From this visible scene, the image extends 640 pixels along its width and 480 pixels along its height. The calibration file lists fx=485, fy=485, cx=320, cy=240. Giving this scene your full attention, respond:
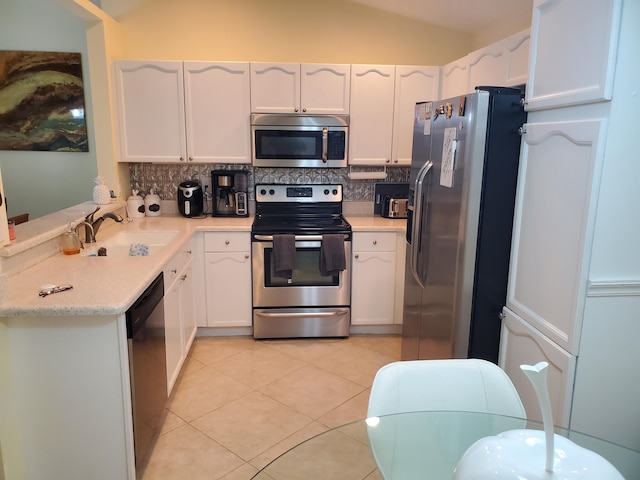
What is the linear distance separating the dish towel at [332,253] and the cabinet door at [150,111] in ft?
4.20

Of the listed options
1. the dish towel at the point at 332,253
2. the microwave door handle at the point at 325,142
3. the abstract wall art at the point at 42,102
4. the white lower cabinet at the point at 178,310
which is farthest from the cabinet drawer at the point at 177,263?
the abstract wall art at the point at 42,102

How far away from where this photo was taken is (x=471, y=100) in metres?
2.17

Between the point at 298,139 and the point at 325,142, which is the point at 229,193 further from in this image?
the point at 325,142

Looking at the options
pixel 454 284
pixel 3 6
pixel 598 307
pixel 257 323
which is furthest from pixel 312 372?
pixel 3 6

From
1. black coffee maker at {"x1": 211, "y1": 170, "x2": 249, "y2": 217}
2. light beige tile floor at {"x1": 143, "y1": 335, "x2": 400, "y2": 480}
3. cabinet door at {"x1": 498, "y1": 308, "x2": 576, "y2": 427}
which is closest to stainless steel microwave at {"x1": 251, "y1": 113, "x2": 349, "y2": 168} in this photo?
black coffee maker at {"x1": 211, "y1": 170, "x2": 249, "y2": 217}

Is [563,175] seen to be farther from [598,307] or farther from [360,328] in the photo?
[360,328]

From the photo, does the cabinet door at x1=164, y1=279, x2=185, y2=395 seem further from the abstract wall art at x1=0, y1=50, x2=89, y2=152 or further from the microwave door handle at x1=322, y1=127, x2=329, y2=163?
the abstract wall art at x1=0, y1=50, x2=89, y2=152

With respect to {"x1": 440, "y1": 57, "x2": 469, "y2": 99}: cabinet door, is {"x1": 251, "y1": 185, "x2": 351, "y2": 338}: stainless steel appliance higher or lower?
lower

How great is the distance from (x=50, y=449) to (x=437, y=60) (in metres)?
3.75

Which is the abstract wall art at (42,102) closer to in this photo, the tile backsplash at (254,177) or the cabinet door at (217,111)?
the tile backsplash at (254,177)

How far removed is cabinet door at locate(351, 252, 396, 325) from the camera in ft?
12.1

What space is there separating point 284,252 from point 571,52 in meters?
2.22

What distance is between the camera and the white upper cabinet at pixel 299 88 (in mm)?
3631

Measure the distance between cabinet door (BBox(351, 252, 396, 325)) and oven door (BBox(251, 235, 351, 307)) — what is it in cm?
8
